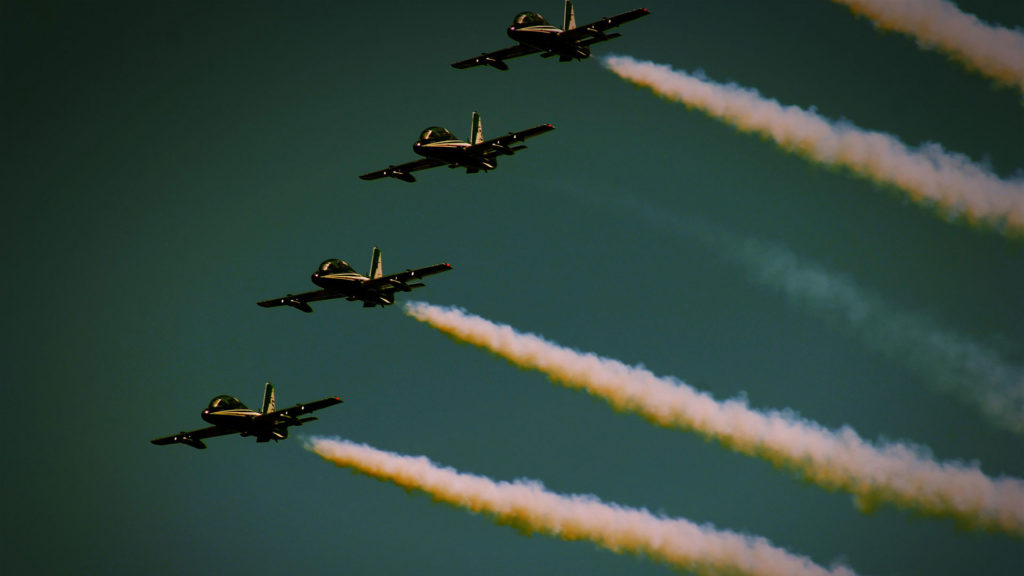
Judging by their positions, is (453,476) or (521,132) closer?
(521,132)

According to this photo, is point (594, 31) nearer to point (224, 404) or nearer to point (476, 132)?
point (476, 132)

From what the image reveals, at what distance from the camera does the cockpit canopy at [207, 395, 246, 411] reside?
11381 centimetres

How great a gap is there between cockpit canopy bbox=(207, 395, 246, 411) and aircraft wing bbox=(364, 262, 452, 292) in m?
12.5

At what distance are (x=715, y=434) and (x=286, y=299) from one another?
1262 inches

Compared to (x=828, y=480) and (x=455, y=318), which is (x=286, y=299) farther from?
(x=828, y=480)

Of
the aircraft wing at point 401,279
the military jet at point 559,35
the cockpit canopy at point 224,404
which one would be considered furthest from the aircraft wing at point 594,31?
the cockpit canopy at point 224,404

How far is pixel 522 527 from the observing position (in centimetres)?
11781

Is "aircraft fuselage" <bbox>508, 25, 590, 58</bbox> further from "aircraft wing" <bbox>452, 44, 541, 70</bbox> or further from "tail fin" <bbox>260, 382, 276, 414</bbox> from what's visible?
"tail fin" <bbox>260, 382, 276, 414</bbox>

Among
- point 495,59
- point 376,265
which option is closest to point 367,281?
point 376,265

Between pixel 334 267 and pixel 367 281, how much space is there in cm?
245

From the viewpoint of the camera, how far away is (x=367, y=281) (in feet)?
368

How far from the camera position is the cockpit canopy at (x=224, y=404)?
373 ft

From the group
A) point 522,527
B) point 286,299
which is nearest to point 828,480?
point 522,527

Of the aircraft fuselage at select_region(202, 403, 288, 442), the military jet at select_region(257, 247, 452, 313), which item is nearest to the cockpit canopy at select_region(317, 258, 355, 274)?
the military jet at select_region(257, 247, 452, 313)
